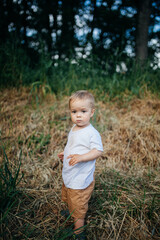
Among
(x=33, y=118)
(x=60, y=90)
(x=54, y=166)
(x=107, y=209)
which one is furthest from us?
(x=60, y=90)

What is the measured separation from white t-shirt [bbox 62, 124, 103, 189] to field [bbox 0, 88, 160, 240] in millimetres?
300

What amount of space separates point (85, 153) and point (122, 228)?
71cm

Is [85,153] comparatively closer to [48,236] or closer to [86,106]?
[86,106]

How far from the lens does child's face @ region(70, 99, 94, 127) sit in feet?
4.34

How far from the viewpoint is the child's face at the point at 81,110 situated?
1.32 metres

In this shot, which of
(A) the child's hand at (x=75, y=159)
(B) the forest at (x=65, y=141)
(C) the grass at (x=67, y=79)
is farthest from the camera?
(C) the grass at (x=67, y=79)

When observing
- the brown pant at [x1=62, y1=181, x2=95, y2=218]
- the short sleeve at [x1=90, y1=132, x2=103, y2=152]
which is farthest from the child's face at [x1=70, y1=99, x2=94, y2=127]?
the brown pant at [x1=62, y1=181, x2=95, y2=218]

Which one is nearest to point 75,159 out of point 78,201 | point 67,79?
point 78,201

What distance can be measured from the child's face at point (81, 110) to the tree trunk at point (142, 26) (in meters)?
3.69

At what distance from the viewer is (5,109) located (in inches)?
110

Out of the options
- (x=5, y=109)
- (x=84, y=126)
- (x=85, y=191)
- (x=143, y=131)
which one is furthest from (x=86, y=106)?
(x=5, y=109)

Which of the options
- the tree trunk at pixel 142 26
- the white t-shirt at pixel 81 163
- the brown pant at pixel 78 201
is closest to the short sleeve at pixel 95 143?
the white t-shirt at pixel 81 163

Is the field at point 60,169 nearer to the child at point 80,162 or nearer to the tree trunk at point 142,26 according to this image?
the child at point 80,162

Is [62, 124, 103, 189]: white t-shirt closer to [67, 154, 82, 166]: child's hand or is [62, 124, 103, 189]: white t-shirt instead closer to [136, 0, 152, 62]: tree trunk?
[67, 154, 82, 166]: child's hand
